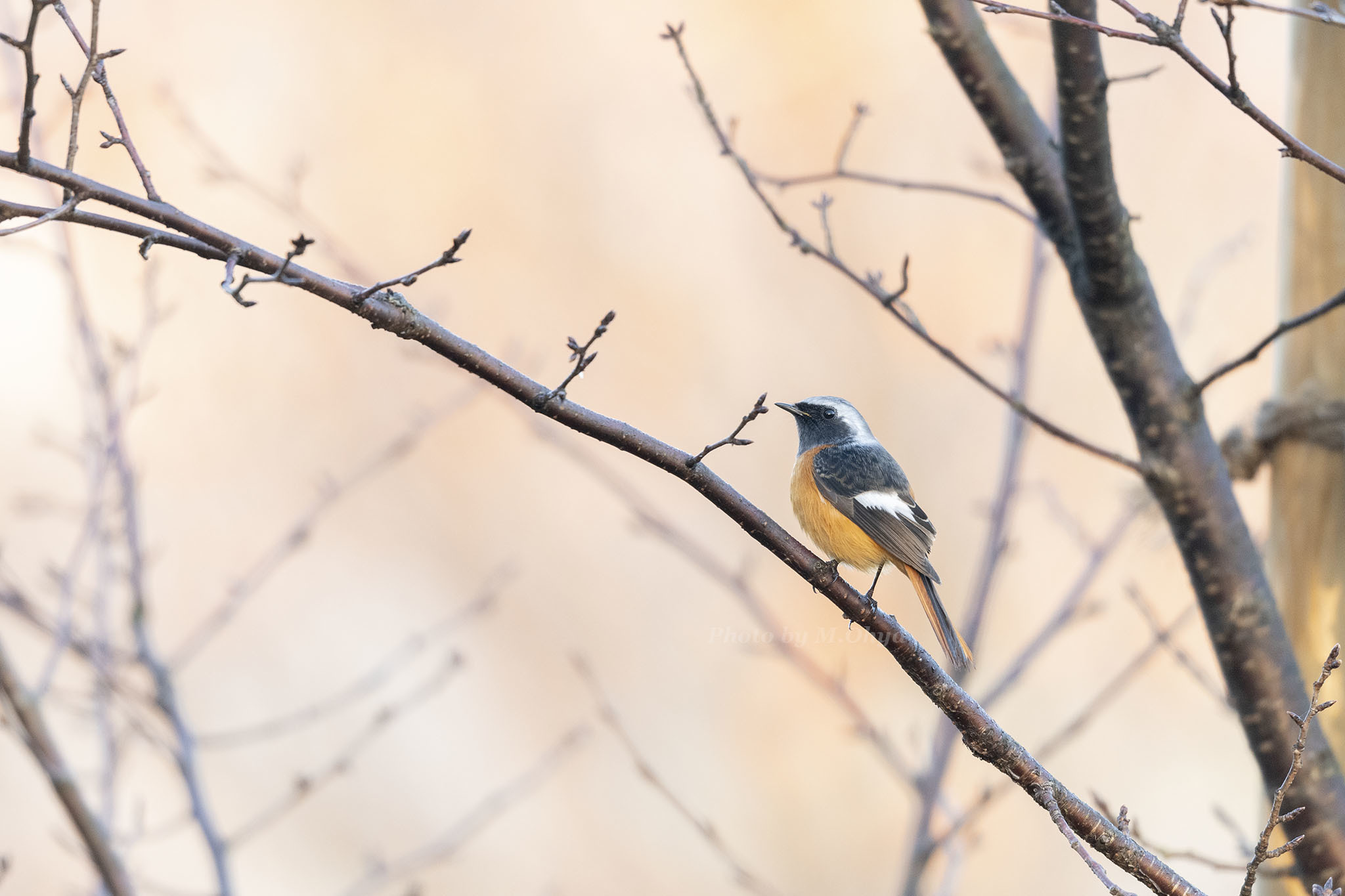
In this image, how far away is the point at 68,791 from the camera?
191cm

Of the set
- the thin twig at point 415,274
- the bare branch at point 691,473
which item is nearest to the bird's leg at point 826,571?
the bare branch at point 691,473

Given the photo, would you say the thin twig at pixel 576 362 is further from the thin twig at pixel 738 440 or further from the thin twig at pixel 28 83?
the thin twig at pixel 28 83

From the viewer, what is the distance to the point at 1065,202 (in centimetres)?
224

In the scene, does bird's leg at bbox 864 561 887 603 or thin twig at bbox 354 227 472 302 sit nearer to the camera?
thin twig at bbox 354 227 472 302

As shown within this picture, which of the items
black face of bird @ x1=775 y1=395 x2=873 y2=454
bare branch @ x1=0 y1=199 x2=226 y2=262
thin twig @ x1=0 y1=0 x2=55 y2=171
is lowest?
bare branch @ x1=0 y1=199 x2=226 y2=262

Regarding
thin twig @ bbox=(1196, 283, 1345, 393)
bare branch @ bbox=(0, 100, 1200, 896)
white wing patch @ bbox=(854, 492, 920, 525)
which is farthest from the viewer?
white wing patch @ bbox=(854, 492, 920, 525)

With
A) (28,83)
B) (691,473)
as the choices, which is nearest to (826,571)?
(691,473)

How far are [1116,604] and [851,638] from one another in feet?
10.0

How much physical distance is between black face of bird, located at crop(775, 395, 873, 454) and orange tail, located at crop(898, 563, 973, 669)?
21.3 inches

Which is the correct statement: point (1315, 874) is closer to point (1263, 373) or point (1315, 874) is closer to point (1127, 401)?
point (1127, 401)

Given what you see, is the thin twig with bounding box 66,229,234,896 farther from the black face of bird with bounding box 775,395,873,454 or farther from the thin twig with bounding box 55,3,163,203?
the black face of bird with bounding box 775,395,873,454

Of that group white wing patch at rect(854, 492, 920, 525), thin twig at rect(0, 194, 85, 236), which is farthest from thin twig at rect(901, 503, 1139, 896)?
thin twig at rect(0, 194, 85, 236)

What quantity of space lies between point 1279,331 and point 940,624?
0.81m

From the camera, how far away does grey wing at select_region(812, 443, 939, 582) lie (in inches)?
87.4
